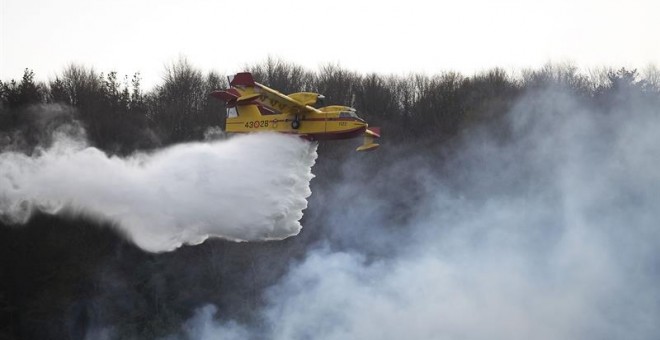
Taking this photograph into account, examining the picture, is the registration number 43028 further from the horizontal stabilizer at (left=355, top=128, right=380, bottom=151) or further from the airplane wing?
the horizontal stabilizer at (left=355, top=128, right=380, bottom=151)

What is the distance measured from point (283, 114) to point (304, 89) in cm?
2905

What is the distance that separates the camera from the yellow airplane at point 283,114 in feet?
128

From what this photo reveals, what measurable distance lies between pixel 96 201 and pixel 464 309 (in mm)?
15167

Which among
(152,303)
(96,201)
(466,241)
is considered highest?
(96,201)

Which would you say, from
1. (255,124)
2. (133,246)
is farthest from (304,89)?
(255,124)

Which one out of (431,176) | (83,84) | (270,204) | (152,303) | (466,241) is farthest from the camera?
(83,84)

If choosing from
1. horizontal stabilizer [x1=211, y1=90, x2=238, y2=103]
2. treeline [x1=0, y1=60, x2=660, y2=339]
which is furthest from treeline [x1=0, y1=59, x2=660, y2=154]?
horizontal stabilizer [x1=211, y1=90, x2=238, y2=103]

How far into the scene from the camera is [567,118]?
5512 cm

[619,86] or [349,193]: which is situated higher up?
[619,86]

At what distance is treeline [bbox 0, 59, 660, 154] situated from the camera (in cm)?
5672

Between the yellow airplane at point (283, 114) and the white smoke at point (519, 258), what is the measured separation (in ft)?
33.1

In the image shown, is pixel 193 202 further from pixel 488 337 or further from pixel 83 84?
pixel 83 84

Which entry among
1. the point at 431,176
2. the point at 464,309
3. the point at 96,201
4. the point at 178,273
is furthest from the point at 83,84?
the point at 464,309

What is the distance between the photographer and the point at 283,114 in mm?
40094
